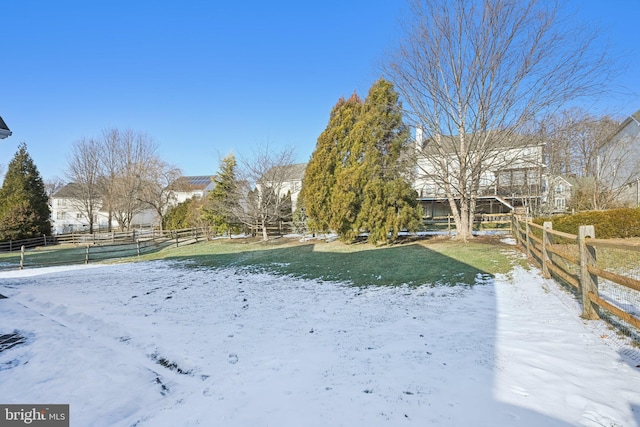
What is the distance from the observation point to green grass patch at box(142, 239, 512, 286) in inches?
297

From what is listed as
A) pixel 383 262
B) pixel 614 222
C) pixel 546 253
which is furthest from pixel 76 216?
pixel 614 222

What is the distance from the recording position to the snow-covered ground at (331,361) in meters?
2.62

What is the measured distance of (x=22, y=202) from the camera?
22922mm

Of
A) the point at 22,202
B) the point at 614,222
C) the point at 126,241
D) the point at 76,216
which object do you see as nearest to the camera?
the point at 614,222

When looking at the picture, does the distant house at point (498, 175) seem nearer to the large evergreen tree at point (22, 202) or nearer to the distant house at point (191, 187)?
the distant house at point (191, 187)

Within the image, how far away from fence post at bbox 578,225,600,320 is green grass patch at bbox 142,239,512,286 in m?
2.37

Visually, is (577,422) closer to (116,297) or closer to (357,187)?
(116,297)

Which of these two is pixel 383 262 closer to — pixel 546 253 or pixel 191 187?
pixel 546 253

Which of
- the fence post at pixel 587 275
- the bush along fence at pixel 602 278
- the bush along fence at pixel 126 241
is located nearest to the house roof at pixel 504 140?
the bush along fence at pixel 602 278

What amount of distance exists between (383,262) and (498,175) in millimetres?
7346

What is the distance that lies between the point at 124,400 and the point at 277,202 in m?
16.0

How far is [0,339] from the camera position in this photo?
426 centimetres

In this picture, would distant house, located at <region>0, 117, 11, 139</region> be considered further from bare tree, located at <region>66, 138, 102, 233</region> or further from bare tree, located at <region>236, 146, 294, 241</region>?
bare tree, located at <region>66, 138, 102, 233</region>

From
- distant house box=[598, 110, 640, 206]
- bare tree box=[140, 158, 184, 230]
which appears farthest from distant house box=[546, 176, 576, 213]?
bare tree box=[140, 158, 184, 230]
